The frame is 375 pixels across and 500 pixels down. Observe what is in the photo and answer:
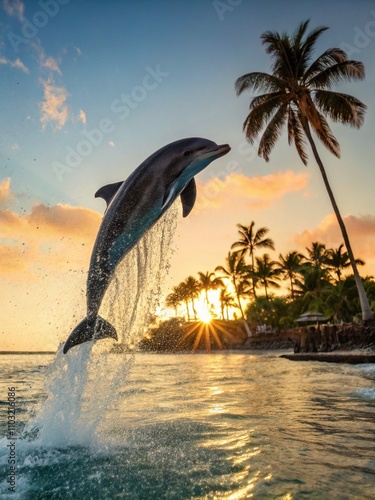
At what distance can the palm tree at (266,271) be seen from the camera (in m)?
45.8

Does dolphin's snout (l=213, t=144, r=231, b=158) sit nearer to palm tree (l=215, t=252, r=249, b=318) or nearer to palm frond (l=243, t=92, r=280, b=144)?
palm frond (l=243, t=92, r=280, b=144)

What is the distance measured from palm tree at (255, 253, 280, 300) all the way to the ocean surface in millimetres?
39358

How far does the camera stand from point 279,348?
3775 cm

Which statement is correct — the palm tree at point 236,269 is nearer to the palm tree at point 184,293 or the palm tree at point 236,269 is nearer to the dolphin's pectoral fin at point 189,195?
the palm tree at point 184,293

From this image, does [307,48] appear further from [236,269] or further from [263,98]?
[236,269]

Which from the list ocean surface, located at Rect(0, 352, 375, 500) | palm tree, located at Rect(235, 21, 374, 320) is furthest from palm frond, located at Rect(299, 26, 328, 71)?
ocean surface, located at Rect(0, 352, 375, 500)

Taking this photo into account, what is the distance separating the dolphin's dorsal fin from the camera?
4484 millimetres

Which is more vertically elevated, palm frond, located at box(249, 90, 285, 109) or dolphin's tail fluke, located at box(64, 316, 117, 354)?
palm frond, located at box(249, 90, 285, 109)

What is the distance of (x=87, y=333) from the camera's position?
398cm

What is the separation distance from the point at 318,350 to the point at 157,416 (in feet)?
53.8

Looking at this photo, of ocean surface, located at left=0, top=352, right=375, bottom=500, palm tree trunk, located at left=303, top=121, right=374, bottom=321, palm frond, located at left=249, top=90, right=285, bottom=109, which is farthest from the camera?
palm frond, located at left=249, top=90, right=285, bottom=109

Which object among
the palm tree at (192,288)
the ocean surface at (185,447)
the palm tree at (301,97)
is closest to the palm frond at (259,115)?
the palm tree at (301,97)

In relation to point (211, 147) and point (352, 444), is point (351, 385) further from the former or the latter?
point (211, 147)

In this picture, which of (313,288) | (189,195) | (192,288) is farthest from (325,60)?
(192,288)
